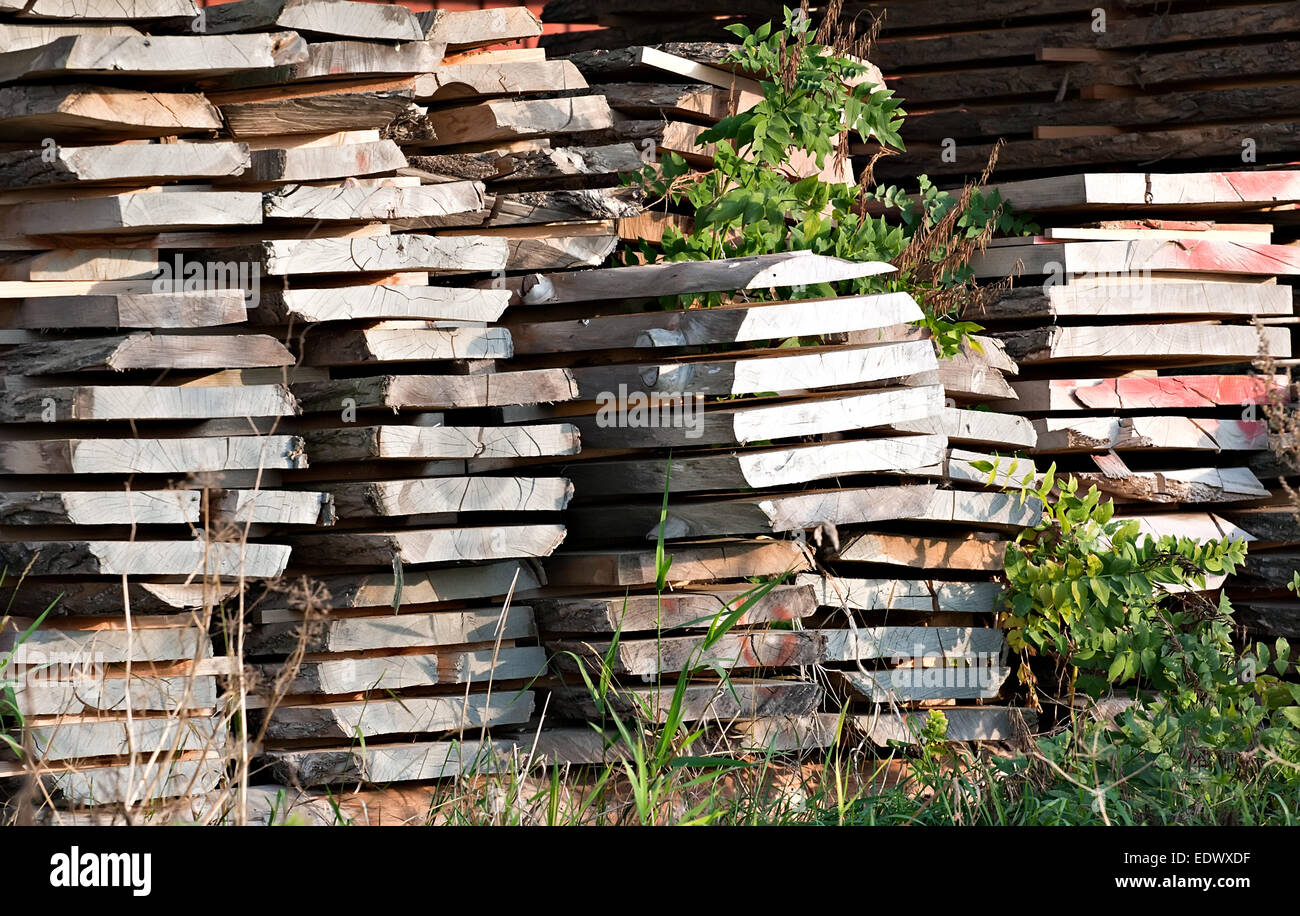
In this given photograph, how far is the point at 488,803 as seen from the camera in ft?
9.93

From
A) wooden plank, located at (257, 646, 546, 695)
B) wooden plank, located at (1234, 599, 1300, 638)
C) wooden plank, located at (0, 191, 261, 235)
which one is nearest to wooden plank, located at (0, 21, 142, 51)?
wooden plank, located at (0, 191, 261, 235)

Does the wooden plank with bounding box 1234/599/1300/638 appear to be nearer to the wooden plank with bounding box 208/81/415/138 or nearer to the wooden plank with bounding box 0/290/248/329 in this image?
the wooden plank with bounding box 208/81/415/138

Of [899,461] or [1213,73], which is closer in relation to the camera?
[899,461]

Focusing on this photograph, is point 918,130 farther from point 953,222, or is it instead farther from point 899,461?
point 899,461

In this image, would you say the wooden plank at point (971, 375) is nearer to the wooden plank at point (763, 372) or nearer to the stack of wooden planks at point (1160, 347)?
the stack of wooden planks at point (1160, 347)

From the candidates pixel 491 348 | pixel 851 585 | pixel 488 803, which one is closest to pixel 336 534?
pixel 491 348

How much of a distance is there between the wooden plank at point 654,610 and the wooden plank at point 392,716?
27cm

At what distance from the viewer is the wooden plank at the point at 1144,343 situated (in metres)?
5.00

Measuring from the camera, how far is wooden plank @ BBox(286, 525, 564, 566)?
3.80m

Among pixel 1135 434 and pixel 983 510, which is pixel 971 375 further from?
pixel 1135 434

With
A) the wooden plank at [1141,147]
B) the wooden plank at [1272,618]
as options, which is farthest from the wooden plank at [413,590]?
the wooden plank at [1141,147]

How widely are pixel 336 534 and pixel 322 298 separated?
2.30 ft

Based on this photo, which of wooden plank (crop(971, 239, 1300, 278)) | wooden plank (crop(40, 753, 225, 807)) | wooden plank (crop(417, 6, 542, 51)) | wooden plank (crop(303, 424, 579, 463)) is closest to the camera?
wooden plank (crop(40, 753, 225, 807))

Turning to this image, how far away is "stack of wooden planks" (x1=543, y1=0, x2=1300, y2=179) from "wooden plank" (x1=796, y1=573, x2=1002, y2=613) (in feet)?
7.35
